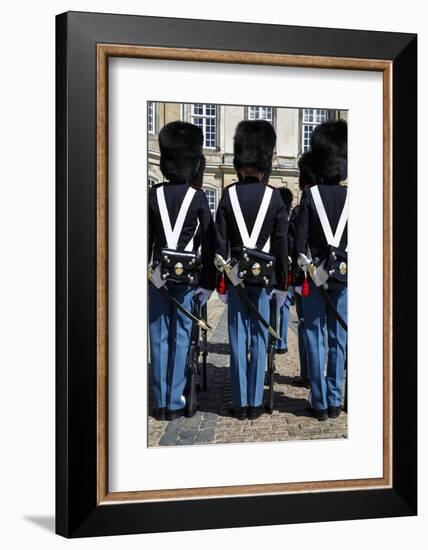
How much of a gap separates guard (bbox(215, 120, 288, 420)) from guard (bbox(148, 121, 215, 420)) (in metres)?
0.11

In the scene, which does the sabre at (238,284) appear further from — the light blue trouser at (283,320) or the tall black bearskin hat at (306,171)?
the tall black bearskin hat at (306,171)

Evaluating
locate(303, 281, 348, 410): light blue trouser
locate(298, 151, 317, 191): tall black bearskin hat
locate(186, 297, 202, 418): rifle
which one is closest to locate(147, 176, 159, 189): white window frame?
locate(186, 297, 202, 418): rifle

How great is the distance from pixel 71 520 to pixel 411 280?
2054 millimetres

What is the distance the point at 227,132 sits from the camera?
416 centimetres

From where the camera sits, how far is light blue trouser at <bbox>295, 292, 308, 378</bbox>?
4316mm

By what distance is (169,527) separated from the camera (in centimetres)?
409

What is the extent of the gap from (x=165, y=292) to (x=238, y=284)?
14.7 inches

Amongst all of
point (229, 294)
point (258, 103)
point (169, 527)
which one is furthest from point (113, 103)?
point (169, 527)

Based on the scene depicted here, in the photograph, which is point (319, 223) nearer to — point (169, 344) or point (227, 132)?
point (227, 132)

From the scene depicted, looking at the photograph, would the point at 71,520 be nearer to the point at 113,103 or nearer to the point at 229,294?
the point at 229,294

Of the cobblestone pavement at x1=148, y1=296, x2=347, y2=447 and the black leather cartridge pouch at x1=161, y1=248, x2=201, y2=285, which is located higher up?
the black leather cartridge pouch at x1=161, y1=248, x2=201, y2=285

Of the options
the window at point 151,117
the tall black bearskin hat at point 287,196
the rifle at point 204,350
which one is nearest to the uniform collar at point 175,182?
the window at point 151,117

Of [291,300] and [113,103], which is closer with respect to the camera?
[113,103]

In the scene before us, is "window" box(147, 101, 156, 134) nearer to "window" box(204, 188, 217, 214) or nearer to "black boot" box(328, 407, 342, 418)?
"window" box(204, 188, 217, 214)
